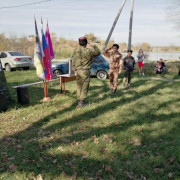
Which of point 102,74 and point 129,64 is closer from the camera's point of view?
point 129,64

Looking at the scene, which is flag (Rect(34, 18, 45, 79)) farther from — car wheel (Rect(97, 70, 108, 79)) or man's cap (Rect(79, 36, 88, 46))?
car wheel (Rect(97, 70, 108, 79))

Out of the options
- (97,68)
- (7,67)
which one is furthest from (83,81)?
(7,67)

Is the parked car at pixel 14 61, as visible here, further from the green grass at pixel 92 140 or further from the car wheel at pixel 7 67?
the green grass at pixel 92 140

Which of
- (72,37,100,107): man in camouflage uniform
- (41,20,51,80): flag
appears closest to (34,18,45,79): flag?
(41,20,51,80): flag

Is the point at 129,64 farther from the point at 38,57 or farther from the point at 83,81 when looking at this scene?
the point at 38,57

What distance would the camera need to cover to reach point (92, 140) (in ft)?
15.3

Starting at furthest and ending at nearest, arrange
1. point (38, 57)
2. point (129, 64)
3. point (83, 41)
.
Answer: point (129, 64) < point (38, 57) < point (83, 41)

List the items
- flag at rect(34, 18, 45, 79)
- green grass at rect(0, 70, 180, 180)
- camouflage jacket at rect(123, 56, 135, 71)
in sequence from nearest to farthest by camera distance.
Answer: green grass at rect(0, 70, 180, 180) → flag at rect(34, 18, 45, 79) → camouflage jacket at rect(123, 56, 135, 71)

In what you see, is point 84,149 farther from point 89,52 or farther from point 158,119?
point 89,52

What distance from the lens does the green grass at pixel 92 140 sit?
3551mm

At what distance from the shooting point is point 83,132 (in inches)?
199

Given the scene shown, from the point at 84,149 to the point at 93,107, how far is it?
2799 mm

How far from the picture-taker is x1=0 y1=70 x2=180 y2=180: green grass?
3551 millimetres

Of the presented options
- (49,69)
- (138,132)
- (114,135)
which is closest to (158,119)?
(138,132)
